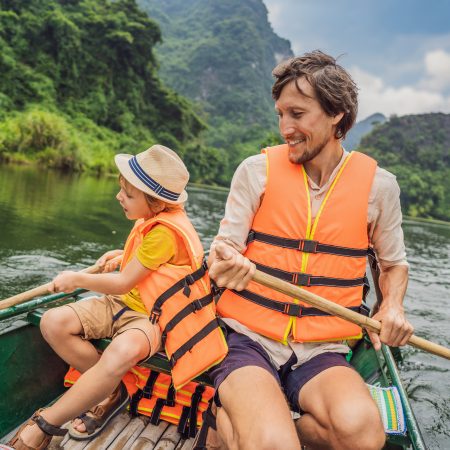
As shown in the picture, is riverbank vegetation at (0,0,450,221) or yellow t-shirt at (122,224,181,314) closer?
yellow t-shirt at (122,224,181,314)

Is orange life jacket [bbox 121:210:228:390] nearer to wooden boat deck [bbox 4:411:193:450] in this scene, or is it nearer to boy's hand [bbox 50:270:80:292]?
boy's hand [bbox 50:270:80:292]

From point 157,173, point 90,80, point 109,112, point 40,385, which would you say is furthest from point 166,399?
point 90,80

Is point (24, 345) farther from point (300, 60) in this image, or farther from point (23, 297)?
point (300, 60)

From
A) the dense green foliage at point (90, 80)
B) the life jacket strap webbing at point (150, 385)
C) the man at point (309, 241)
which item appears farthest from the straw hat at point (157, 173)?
the dense green foliage at point (90, 80)

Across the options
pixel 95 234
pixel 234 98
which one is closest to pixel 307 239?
pixel 95 234

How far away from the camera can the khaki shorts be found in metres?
2.12

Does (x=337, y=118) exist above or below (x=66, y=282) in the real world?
above

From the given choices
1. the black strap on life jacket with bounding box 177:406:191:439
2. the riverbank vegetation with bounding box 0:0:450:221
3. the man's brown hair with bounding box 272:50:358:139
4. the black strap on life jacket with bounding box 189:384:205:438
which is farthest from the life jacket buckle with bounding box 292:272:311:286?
the riverbank vegetation with bounding box 0:0:450:221

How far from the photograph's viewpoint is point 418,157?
193 ft

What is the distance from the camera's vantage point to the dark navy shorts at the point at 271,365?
1.77m

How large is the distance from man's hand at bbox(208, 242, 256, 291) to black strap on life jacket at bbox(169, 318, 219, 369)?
435 mm

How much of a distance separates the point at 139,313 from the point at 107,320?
0.17m

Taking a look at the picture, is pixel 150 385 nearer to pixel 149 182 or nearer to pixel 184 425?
pixel 184 425

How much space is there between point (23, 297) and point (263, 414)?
152cm
